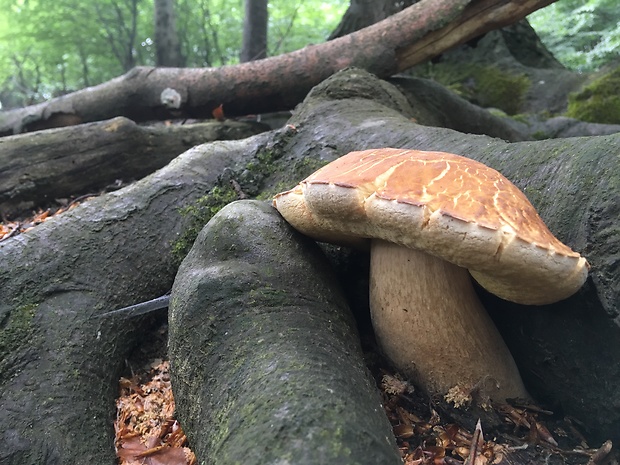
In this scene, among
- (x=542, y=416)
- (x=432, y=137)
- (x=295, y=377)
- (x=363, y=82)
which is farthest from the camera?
(x=363, y=82)

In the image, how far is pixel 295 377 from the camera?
1.49m

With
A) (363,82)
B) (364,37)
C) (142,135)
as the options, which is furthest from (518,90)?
(142,135)

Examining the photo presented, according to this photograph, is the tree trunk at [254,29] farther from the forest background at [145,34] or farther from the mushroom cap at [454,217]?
the mushroom cap at [454,217]

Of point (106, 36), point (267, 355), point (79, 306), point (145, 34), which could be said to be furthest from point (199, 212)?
point (145, 34)

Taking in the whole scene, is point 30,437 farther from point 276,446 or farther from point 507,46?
point 507,46

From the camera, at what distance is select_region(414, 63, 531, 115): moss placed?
6.55 m

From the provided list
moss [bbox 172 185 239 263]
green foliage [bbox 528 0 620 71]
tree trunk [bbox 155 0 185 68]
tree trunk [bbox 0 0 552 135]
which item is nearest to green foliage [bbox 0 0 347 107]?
tree trunk [bbox 155 0 185 68]

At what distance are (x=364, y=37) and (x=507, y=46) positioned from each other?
3506 mm

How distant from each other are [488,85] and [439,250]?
20.1ft

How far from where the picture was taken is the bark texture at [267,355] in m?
1.32

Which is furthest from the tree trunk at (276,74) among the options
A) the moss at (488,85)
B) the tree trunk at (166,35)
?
the tree trunk at (166,35)

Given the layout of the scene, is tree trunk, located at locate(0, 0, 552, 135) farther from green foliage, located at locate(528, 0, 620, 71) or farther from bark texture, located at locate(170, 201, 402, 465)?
green foliage, located at locate(528, 0, 620, 71)

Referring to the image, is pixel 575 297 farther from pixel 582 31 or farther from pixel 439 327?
pixel 582 31

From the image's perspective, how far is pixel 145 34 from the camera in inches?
426
